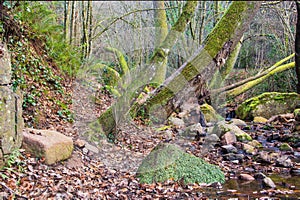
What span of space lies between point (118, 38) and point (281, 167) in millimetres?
7419

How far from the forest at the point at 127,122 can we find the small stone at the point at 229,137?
43 millimetres

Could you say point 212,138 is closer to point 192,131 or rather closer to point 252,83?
point 192,131

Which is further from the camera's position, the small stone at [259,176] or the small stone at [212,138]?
the small stone at [212,138]

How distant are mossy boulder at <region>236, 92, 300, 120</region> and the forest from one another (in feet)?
0.11

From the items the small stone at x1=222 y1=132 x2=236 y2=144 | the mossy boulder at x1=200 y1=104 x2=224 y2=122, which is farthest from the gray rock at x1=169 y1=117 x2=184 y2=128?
the small stone at x1=222 y1=132 x2=236 y2=144

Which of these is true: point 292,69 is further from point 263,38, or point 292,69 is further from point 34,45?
point 34,45

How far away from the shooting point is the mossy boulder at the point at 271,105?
9516mm

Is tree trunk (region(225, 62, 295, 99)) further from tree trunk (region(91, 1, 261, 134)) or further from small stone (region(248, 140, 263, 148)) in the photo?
tree trunk (region(91, 1, 261, 134))

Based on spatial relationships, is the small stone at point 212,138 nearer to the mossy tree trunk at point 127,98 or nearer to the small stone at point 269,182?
the mossy tree trunk at point 127,98

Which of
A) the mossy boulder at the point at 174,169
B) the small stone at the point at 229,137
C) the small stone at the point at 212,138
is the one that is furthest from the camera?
the small stone at the point at 212,138

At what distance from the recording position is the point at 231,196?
3.58m

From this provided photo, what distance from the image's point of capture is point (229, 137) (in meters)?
6.43

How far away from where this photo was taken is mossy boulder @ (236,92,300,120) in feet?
31.2

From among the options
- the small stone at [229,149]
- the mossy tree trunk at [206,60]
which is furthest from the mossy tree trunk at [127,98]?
the small stone at [229,149]
